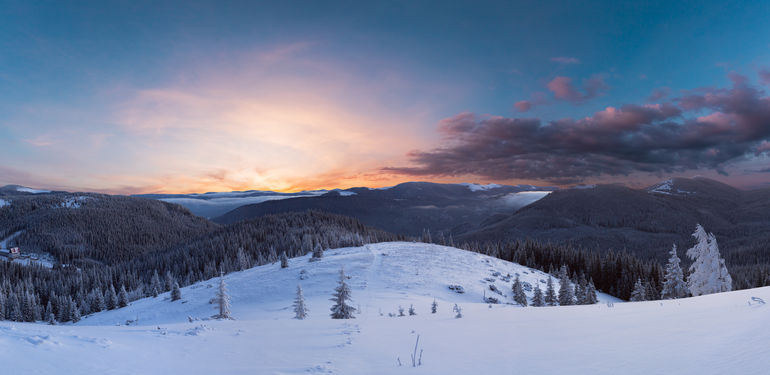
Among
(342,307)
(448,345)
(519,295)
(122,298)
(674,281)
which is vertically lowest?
(122,298)

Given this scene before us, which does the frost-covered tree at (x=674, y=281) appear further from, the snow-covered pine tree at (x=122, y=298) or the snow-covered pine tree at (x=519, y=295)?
the snow-covered pine tree at (x=122, y=298)

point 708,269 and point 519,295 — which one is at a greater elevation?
point 708,269

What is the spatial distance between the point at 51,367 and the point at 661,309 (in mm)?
16904

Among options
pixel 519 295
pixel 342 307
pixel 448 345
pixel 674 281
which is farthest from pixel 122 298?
pixel 674 281

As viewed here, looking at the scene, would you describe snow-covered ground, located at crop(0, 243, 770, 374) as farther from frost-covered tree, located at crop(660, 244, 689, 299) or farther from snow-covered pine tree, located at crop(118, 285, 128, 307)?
snow-covered pine tree, located at crop(118, 285, 128, 307)

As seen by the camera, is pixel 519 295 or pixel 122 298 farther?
pixel 122 298

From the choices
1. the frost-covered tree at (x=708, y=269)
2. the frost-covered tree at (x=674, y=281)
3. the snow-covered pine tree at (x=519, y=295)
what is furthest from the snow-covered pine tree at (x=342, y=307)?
the frost-covered tree at (x=674, y=281)

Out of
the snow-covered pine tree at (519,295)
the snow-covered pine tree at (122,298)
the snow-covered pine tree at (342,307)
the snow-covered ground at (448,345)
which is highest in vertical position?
the snow-covered ground at (448,345)

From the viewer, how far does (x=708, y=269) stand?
39.3 metres

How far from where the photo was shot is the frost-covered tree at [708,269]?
3834cm

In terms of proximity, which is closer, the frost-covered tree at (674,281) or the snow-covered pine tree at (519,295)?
the frost-covered tree at (674,281)

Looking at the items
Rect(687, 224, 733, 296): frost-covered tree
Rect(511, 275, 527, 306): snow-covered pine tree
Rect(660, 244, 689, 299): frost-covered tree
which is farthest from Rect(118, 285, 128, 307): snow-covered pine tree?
Rect(660, 244, 689, 299): frost-covered tree

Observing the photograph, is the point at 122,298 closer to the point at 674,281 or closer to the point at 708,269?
the point at 674,281

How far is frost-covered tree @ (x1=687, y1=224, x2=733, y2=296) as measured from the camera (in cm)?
3834
